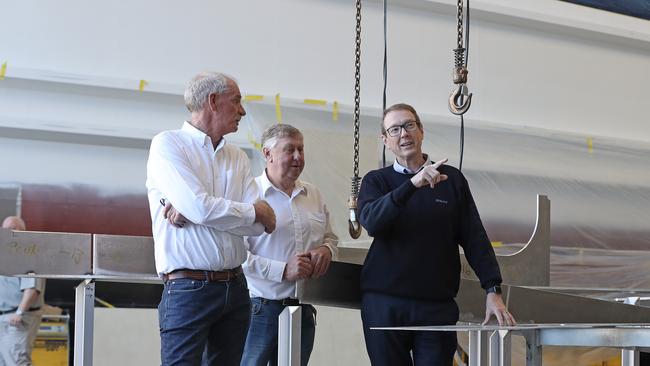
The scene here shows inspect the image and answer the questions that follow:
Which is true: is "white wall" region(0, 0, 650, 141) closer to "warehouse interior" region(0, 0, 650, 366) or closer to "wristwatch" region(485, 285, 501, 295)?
"warehouse interior" region(0, 0, 650, 366)

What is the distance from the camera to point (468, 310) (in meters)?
2.82

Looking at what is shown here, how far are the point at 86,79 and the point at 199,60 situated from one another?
30.6 inches

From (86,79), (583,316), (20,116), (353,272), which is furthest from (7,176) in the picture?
(583,316)

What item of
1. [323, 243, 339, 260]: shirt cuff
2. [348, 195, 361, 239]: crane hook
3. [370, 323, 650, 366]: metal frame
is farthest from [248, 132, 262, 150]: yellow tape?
[370, 323, 650, 366]: metal frame

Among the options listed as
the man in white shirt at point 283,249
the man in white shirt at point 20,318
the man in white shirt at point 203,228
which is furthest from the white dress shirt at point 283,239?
the man in white shirt at point 20,318

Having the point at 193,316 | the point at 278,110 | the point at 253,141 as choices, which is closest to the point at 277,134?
the point at 193,316

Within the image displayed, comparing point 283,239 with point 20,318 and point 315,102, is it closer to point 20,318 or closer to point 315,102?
point 20,318

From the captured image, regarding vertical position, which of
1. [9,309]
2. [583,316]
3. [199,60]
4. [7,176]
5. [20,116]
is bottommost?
[9,309]

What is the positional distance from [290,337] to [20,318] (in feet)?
11.3

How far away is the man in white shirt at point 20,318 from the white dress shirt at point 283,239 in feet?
9.03

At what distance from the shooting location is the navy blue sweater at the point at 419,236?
2.50m

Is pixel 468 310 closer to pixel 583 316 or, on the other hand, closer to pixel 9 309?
pixel 583 316

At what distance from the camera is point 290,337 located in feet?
7.50

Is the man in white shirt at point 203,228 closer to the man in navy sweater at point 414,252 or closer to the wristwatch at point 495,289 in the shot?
the man in navy sweater at point 414,252
